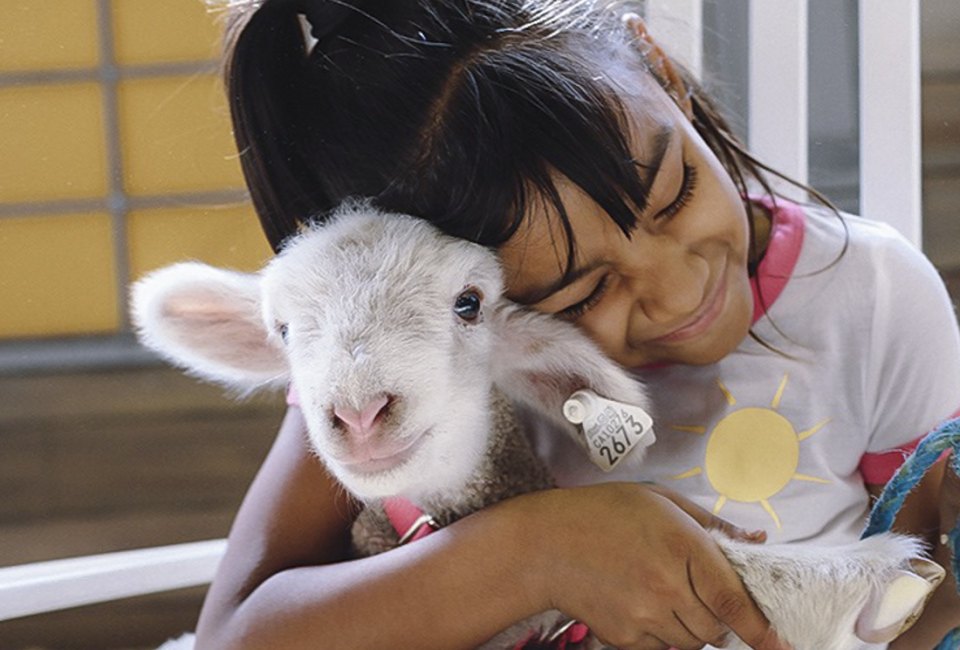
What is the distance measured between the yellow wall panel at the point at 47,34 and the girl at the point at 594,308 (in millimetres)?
338

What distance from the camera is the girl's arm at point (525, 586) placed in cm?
61

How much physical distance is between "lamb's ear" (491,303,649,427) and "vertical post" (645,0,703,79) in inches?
11.6

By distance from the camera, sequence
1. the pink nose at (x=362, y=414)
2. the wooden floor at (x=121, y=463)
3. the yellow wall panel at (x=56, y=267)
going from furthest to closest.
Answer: the wooden floor at (x=121, y=463) < the yellow wall panel at (x=56, y=267) < the pink nose at (x=362, y=414)

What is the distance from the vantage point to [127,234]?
117 cm

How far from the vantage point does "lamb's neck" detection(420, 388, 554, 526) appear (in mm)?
685

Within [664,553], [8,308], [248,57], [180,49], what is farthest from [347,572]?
[8,308]

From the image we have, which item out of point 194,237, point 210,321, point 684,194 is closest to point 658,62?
point 684,194

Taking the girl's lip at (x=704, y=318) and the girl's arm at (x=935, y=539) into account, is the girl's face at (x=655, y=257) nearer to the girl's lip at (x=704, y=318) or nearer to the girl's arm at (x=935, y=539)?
the girl's lip at (x=704, y=318)

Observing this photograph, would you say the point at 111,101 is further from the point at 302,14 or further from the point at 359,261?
the point at 359,261

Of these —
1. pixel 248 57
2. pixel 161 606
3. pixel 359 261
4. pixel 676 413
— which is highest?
pixel 248 57

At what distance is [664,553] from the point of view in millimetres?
611

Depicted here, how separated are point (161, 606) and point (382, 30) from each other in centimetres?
94

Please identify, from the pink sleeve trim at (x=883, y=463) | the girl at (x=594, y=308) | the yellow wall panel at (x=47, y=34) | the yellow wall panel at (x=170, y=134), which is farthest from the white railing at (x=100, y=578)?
the pink sleeve trim at (x=883, y=463)

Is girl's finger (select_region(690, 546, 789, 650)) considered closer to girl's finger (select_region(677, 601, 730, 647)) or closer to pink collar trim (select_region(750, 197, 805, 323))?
girl's finger (select_region(677, 601, 730, 647))
